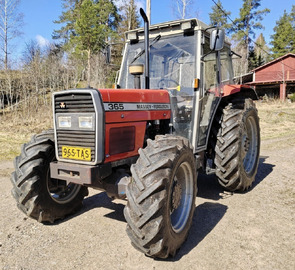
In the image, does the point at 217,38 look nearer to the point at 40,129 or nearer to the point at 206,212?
the point at 206,212

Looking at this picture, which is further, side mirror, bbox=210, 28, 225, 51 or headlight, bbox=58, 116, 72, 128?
side mirror, bbox=210, 28, 225, 51

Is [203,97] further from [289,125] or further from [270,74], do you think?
[270,74]

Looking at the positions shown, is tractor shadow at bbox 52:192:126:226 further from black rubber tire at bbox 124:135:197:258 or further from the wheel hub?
black rubber tire at bbox 124:135:197:258

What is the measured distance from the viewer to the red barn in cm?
3133

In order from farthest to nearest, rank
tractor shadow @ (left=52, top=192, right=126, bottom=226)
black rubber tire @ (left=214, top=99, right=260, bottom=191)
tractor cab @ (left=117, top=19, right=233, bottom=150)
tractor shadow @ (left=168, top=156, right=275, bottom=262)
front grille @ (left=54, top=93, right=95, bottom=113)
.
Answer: black rubber tire @ (left=214, top=99, right=260, bottom=191)
tractor cab @ (left=117, top=19, right=233, bottom=150)
tractor shadow @ (left=52, top=192, right=126, bottom=226)
tractor shadow @ (left=168, top=156, right=275, bottom=262)
front grille @ (left=54, top=93, right=95, bottom=113)

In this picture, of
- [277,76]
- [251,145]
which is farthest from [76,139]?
[277,76]

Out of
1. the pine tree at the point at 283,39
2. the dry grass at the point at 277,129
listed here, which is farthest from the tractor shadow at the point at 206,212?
the pine tree at the point at 283,39

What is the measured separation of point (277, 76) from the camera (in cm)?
3244

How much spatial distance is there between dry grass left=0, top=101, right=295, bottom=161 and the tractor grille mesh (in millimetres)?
5202

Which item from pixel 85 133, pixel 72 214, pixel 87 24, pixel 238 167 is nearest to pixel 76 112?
pixel 85 133

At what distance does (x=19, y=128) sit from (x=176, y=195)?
987 centimetres

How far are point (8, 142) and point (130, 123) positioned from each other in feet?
23.4

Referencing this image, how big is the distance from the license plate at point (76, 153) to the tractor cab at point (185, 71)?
4.14 ft

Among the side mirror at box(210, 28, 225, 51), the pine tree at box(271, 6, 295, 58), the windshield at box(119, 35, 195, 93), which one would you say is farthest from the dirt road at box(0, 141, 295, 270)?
the pine tree at box(271, 6, 295, 58)
